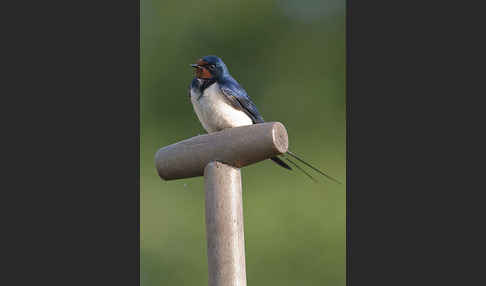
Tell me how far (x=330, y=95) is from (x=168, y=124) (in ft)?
5.44

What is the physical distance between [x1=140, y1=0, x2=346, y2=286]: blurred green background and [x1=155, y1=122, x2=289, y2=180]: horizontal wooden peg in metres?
2.00

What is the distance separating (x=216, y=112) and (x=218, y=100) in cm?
6

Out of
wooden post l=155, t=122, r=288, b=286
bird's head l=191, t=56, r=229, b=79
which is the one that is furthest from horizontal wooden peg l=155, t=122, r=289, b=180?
bird's head l=191, t=56, r=229, b=79

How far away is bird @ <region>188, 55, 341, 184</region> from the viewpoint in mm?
2324

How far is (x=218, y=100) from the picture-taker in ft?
7.66

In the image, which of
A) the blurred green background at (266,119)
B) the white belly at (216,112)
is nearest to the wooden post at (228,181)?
the white belly at (216,112)

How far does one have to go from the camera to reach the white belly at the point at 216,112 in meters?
2.32

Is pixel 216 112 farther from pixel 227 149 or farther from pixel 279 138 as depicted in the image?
pixel 279 138

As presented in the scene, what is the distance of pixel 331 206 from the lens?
170 inches

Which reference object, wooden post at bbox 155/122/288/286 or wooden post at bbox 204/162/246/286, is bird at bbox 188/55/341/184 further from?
Result: wooden post at bbox 204/162/246/286

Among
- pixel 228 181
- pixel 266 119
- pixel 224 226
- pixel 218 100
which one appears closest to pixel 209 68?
pixel 218 100

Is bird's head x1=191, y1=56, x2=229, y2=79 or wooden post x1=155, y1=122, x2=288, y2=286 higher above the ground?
bird's head x1=191, y1=56, x2=229, y2=79

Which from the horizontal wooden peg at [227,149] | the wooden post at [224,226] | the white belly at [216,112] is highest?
the white belly at [216,112]

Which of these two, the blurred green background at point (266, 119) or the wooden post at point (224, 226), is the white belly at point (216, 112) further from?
the blurred green background at point (266, 119)
